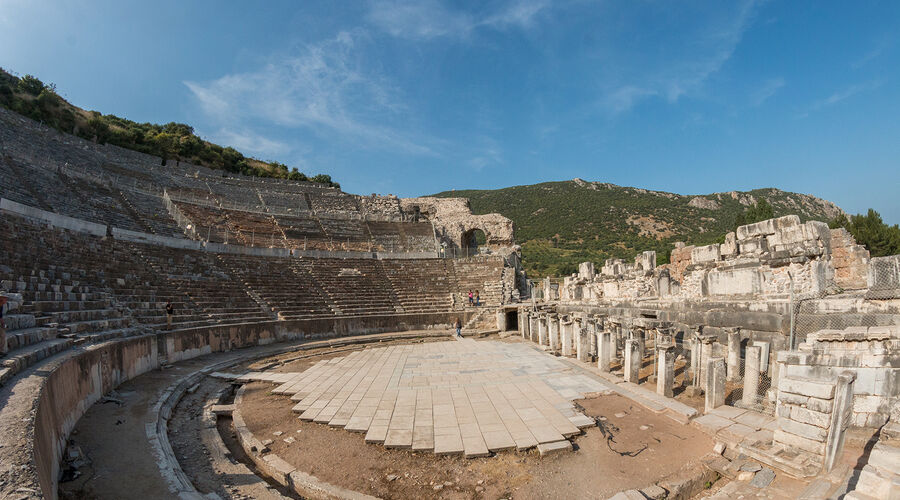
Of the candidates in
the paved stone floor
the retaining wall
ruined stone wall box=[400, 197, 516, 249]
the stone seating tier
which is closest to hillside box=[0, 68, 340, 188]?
ruined stone wall box=[400, 197, 516, 249]

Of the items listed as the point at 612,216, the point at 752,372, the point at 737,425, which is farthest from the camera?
the point at 612,216

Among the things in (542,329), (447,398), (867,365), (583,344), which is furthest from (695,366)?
(542,329)

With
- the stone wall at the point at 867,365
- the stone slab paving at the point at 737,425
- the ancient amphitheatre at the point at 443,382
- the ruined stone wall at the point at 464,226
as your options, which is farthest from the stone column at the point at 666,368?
the ruined stone wall at the point at 464,226

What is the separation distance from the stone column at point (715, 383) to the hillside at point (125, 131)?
44682mm

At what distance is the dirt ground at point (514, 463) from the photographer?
4414 millimetres

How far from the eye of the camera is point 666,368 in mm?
7043

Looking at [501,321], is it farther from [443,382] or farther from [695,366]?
[695,366]

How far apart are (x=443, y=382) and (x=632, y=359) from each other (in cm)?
410

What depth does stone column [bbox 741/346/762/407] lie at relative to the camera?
5.89m

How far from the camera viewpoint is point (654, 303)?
10523mm

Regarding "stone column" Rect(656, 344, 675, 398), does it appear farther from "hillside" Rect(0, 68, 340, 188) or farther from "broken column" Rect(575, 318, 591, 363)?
"hillside" Rect(0, 68, 340, 188)

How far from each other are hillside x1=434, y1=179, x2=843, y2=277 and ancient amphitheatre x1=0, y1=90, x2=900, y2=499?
→ 29.6m

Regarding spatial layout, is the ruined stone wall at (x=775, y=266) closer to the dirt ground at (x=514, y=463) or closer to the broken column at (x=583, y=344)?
the broken column at (x=583, y=344)

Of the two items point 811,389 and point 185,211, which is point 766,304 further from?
point 185,211
